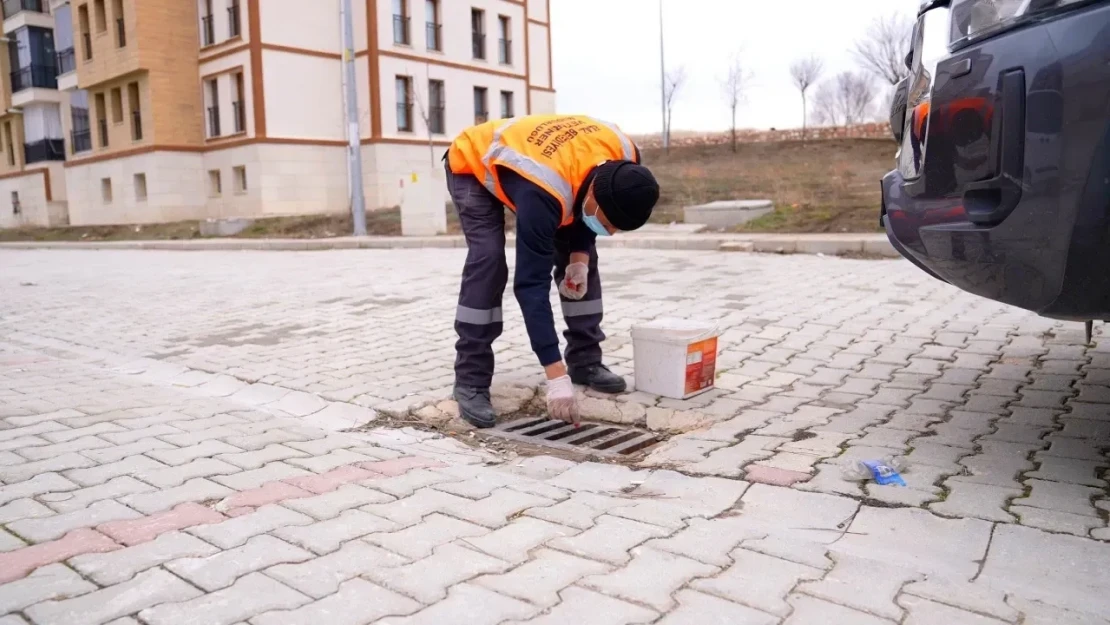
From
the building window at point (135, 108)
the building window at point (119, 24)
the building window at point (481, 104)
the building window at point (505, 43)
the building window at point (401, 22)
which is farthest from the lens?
the building window at point (505, 43)

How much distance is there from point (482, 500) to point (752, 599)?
1.03 metres

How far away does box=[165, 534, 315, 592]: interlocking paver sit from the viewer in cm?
223

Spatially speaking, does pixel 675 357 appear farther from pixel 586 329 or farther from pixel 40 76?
pixel 40 76

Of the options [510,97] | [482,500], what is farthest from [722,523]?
[510,97]

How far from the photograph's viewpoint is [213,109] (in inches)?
1103

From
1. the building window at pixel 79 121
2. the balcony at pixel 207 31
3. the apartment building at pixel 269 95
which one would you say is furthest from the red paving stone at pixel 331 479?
the building window at pixel 79 121

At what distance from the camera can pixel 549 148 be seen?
148 inches

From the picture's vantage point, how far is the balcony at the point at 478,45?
30328 millimetres

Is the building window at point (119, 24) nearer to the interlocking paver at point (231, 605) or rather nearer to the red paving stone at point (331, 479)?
the red paving stone at point (331, 479)

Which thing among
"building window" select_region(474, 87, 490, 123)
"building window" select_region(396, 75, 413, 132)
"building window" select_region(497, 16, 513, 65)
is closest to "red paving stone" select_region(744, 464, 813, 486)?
"building window" select_region(396, 75, 413, 132)

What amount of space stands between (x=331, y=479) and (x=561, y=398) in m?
1.07

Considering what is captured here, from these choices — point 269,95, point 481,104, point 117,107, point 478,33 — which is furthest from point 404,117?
point 117,107

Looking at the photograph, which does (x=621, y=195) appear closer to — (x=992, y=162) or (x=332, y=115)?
(x=992, y=162)

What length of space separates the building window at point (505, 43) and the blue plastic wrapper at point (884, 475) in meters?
29.8
